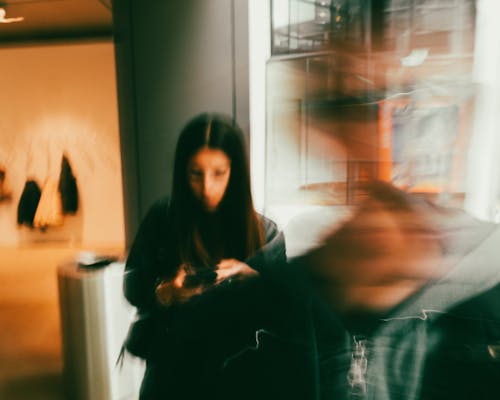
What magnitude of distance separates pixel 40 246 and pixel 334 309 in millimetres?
3322

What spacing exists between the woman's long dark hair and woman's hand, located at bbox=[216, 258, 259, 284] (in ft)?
0.06

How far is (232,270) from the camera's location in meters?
1.20

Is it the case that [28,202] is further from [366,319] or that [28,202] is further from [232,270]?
[366,319]

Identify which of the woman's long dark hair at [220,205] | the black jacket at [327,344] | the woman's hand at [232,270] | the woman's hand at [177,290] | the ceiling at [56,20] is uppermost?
the ceiling at [56,20]

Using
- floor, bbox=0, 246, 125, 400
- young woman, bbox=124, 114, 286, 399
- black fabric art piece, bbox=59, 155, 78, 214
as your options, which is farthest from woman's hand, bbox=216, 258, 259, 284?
black fabric art piece, bbox=59, 155, 78, 214

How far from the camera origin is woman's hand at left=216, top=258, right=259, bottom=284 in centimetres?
120

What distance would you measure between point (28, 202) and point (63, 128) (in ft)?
2.38

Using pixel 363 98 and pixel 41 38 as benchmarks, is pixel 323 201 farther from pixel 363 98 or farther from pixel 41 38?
pixel 41 38

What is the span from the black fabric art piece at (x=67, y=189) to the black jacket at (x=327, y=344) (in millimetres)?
2641

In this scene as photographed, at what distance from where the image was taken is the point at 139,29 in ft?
4.17

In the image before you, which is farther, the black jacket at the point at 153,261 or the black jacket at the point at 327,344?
the black jacket at the point at 153,261

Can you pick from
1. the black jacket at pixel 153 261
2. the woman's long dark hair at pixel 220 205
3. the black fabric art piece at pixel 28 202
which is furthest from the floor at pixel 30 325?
the woman's long dark hair at pixel 220 205

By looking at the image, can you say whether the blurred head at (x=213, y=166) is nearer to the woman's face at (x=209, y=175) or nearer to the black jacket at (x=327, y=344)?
the woman's face at (x=209, y=175)

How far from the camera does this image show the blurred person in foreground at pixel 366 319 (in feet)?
3.58
